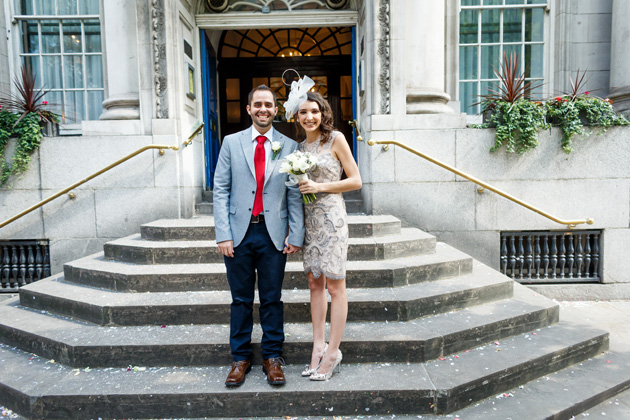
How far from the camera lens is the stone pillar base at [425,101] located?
6.35 metres

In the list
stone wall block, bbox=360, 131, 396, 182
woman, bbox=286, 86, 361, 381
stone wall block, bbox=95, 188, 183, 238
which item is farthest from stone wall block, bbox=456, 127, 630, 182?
stone wall block, bbox=95, 188, 183, 238

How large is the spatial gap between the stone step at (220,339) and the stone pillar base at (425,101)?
11.0 feet

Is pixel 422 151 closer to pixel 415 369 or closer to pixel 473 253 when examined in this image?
pixel 473 253

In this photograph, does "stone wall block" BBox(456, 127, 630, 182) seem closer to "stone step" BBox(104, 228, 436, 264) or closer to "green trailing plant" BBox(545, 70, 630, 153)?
"green trailing plant" BBox(545, 70, 630, 153)

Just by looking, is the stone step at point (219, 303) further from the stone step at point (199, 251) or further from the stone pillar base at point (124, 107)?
the stone pillar base at point (124, 107)

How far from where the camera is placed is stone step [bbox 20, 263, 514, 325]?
3934 millimetres

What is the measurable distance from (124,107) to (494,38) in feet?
21.2

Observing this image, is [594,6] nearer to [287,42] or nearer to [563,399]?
[287,42]

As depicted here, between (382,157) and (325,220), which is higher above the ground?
(382,157)

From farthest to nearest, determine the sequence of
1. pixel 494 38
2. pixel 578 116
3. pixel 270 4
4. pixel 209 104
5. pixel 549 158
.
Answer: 1. pixel 209 104
2. pixel 494 38
3. pixel 270 4
4. pixel 549 158
5. pixel 578 116

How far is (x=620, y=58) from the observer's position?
6551 millimetres

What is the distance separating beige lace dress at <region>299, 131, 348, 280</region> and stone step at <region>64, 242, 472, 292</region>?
50.2 inches

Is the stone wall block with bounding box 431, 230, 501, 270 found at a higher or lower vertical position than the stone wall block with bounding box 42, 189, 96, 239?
lower

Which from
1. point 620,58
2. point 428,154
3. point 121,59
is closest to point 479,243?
point 428,154
